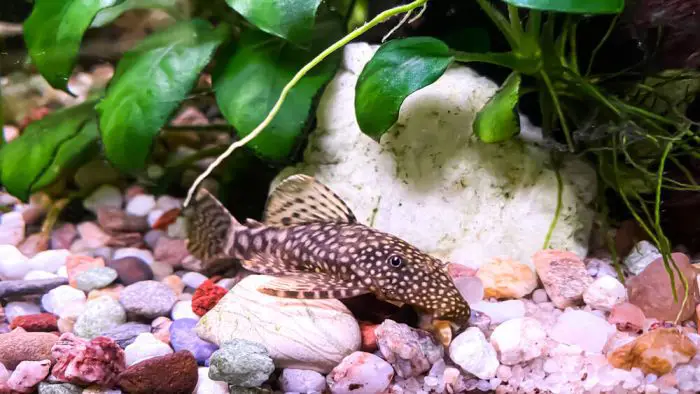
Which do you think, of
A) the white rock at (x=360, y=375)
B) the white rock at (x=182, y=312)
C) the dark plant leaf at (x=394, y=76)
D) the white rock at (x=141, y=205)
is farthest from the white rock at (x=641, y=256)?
the white rock at (x=141, y=205)

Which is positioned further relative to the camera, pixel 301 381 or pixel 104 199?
pixel 104 199

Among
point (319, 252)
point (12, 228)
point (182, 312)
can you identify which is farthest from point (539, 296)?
point (12, 228)

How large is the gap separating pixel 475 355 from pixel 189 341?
0.98 m

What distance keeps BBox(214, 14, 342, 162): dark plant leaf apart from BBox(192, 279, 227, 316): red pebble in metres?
0.62

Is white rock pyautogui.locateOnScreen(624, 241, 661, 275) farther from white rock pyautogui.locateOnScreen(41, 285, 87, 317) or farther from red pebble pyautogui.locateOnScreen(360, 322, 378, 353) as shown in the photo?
white rock pyautogui.locateOnScreen(41, 285, 87, 317)

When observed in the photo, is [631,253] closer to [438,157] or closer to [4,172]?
[438,157]

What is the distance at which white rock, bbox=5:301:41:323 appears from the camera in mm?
2396

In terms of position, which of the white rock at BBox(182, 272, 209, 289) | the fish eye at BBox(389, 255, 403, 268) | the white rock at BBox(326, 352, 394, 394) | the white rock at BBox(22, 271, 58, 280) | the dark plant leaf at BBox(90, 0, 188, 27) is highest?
the dark plant leaf at BBox(90, 0, 188, 27)

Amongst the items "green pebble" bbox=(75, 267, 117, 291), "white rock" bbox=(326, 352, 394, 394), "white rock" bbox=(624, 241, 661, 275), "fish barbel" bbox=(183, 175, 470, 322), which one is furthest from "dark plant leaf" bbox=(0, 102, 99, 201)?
"white rock" bbox=(624, 241, 661, 275)

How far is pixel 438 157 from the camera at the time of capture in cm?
275

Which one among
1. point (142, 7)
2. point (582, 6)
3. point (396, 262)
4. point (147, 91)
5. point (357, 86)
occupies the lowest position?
point (396, 262)

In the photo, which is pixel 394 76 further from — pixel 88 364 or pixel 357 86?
pixel 88 364

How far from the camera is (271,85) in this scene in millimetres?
2703

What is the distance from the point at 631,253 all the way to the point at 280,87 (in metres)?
1.72
